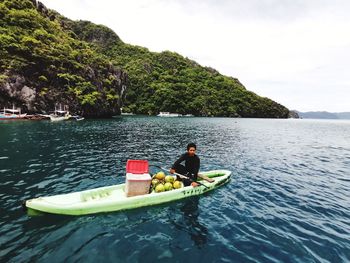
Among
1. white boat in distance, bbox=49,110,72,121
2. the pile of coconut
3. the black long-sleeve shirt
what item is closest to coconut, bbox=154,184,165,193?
the pile of coconut

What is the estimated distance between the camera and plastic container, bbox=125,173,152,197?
428 inches

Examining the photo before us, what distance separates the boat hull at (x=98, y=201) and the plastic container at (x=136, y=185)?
1.19 feet

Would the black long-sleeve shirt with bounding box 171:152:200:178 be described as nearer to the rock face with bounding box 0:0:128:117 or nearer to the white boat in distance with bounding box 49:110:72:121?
the white boat in distance with bounding box 49:110:72:121

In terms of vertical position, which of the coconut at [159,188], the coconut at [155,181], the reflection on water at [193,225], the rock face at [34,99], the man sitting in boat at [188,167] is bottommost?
the reflection on water at [193,225]

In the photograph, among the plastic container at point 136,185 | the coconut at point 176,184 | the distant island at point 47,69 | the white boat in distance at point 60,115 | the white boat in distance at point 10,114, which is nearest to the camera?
the plastic container at point 136,185

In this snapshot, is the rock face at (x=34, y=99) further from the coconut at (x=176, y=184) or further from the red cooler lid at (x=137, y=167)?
the coconut at (x=176, y=184)

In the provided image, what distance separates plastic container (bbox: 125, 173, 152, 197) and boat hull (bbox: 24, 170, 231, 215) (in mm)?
362

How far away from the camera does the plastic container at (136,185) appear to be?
10.9 m

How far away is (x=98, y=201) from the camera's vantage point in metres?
10.1

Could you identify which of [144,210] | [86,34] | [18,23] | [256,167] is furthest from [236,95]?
[144,210]

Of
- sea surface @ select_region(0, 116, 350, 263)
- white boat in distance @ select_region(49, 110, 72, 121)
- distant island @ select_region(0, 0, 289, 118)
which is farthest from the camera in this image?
distant island @ select_region(0, 0, 289, 118)

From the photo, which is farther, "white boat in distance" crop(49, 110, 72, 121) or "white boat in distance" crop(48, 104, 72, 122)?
"white boat in distance" crop(48, 104, 72, 122)

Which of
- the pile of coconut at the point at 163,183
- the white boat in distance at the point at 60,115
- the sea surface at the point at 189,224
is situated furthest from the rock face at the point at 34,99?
the pile of coconut at the point at 163,183

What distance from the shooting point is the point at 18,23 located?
7219 centimetres
